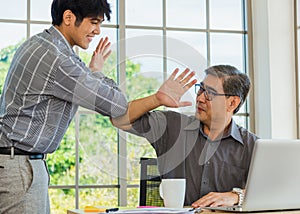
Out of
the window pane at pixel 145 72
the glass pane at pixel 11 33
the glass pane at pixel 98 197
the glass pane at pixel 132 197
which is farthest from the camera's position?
the glass pane at pixel 132 197

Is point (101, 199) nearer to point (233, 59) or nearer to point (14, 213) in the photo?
point (233, 59)

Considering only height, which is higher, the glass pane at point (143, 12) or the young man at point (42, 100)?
the glass pane at point (143, 12)

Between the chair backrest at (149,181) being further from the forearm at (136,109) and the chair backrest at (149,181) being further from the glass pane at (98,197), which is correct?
the glass pane at (98,197)

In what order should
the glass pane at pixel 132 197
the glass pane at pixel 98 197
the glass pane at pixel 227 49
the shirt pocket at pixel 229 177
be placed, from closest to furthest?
the shirt pocket at pixel 229 177
the glass pane at pixel 98 197
the glass pane at pixel 132 197
the glass pane at pixel 227 49

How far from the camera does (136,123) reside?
2.81 metres

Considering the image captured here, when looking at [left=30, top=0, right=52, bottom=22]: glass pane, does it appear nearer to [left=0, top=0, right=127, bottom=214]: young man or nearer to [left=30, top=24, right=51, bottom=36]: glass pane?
[left=30, top=24, right=51, bottom=36]: glass pane

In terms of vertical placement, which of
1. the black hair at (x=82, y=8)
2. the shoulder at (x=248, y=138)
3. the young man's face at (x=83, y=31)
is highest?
the black hair at (x=82, y=8)

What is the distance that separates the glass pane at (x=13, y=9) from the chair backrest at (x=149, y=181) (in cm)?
168

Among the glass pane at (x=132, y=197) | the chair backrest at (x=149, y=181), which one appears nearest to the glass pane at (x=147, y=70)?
the chair backrest at (x=149, y=181)

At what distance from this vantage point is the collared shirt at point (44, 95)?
7.61 ft

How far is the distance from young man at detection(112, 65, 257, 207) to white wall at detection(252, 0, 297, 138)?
142 centimetres

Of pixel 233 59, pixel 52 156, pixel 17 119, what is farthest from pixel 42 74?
pixel 233 59

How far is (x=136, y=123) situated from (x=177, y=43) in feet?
5.29

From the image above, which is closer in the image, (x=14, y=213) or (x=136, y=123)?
(x=14, y=213)
